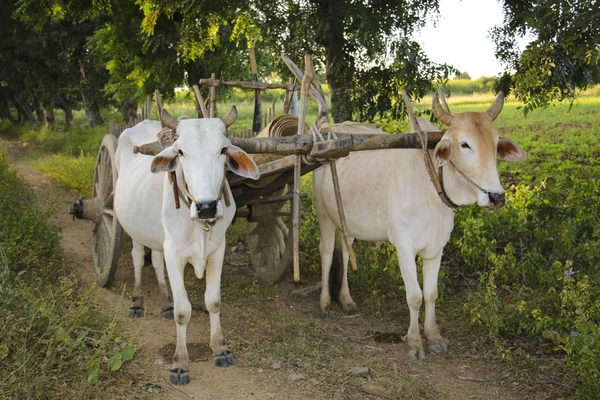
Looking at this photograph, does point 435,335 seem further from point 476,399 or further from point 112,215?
point 112,215

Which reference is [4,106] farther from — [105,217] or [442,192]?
[442,192]

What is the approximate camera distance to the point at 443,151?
14.6 feet

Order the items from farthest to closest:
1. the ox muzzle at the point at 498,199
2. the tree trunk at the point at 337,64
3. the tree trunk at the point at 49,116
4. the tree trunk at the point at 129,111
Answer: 1. the tree trunk at the point at 49,116
2. the tree trunk at the point at 129,111
3. the tree trunk at the point at 337,64
4. the ox muzzle at the point at 498,199

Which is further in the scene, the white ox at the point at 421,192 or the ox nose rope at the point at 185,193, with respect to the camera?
the white ox at the point at 421,192

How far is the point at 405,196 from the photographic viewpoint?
4836 mm

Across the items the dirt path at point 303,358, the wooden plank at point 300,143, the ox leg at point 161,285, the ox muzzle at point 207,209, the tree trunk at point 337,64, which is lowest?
the dirt path at point 303,358

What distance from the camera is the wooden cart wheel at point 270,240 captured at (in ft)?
20.2

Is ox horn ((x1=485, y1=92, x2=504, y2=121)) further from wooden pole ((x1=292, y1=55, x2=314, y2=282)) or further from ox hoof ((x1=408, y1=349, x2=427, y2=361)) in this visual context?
ox hoof ((x1=408, y1=349, x2=427, y2=361))

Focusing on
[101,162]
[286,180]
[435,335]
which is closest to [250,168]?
[286,180]

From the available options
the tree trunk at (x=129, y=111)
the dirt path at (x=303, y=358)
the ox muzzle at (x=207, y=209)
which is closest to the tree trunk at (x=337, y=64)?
the dirt path at (x=303, y=358)

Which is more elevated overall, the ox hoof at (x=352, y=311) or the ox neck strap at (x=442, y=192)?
the ox neck strap at (x=442, y=192)

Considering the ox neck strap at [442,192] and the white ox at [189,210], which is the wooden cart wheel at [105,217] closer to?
the white ox at [189,210]

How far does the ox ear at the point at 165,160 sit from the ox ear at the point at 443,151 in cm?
176

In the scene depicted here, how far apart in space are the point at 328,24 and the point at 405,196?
3121 millimetres
